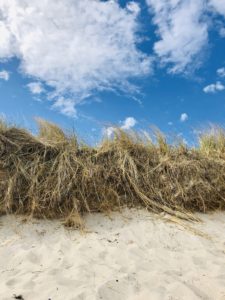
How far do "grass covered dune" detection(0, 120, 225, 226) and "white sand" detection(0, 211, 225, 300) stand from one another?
0.22 meters

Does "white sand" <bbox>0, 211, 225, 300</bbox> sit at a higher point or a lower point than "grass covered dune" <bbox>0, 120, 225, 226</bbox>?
lower

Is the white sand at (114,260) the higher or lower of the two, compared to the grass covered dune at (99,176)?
lower

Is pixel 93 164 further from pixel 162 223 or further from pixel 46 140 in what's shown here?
pixel 162 223

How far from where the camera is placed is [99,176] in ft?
17.6

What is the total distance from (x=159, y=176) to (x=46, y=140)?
1843mm

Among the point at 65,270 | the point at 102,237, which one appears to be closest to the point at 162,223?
the point at 102,237

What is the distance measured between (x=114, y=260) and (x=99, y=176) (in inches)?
60.4

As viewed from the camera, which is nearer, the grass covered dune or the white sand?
the white sand

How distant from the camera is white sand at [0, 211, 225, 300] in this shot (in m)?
3.43

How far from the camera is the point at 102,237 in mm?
4660

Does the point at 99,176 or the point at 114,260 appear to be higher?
the point at 99,176

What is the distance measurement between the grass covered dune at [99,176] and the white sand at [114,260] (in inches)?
8.8

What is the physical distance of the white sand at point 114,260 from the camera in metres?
3.43

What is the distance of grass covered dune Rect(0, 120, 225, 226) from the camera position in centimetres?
505
